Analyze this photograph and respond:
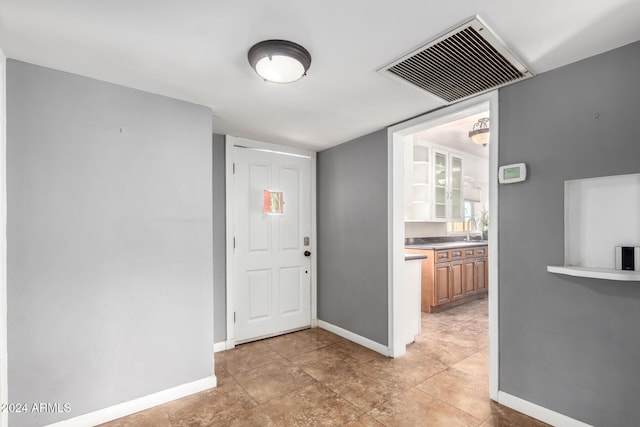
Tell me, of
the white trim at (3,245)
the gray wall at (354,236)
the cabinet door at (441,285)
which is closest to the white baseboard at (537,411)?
the gray wall at (354,236)

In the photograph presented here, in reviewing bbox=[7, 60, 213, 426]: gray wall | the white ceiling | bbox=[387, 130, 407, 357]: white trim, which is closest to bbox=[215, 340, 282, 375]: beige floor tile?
bbox=[7, 60, 213, 426]: gray wall

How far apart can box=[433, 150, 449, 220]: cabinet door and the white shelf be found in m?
3.10

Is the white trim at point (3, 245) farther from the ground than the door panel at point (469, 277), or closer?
farther from the ground

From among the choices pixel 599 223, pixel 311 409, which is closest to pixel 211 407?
pixel 311 409

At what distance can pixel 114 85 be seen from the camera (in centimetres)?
218

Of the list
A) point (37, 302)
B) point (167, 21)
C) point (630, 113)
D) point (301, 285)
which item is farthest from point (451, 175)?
point (37, 302)

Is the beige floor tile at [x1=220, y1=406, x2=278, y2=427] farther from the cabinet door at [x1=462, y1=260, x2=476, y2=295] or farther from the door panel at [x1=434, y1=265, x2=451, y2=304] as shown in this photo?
the cabinet door at [x1=462, y1=260, x2=476, y2=295]

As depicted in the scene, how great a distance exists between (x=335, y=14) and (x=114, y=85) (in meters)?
1.69

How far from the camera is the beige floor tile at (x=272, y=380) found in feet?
8.05

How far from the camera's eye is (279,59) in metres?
1.69

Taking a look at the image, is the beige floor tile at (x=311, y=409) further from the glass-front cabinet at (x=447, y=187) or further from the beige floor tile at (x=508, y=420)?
the glass-front cabinet at (x=447, y=187)

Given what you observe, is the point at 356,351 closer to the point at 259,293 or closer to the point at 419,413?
the point at 419,413

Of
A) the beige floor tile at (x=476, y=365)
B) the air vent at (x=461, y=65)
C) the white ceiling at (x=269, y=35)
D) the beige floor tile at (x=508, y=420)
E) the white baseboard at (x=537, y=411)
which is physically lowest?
the beige floor tile at (x=476, y=365)

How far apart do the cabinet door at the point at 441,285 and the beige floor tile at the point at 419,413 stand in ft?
7.46
